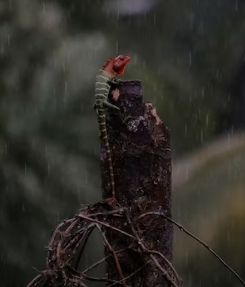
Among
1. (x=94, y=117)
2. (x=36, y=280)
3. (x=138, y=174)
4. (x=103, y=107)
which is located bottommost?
(x=94, y=117)

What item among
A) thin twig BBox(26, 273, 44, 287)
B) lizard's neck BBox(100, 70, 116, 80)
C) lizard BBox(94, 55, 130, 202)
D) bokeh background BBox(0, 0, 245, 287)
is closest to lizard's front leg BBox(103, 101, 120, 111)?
lizard BBox(94, 55, 130, 202)

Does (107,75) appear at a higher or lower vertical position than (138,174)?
higher

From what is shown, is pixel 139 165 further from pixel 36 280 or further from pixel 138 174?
pixel 36 280

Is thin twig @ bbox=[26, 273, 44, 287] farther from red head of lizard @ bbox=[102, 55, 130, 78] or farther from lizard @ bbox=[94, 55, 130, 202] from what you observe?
red head of lizard @ bbox=[102, 55, 130, 78]

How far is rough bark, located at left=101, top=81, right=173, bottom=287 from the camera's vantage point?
1.62m

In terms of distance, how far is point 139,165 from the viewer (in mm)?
1646

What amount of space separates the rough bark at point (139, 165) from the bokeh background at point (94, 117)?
235 cm

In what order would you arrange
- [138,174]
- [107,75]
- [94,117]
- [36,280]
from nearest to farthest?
[36,280]
[138,174]
[107,75]
[94,117]

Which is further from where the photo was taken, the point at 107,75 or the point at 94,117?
the point at 94,117

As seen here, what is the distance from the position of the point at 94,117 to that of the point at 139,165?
242 centimetres

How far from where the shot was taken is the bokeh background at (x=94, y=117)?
4035 millimetres

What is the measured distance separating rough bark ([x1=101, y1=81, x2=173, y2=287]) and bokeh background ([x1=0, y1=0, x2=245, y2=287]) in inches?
92.6

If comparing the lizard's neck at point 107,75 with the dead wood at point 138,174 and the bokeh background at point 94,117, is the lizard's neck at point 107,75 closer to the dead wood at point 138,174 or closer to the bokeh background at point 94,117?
the dead wood at point 138,174

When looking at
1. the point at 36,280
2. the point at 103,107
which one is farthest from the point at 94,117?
the point at 36,280
